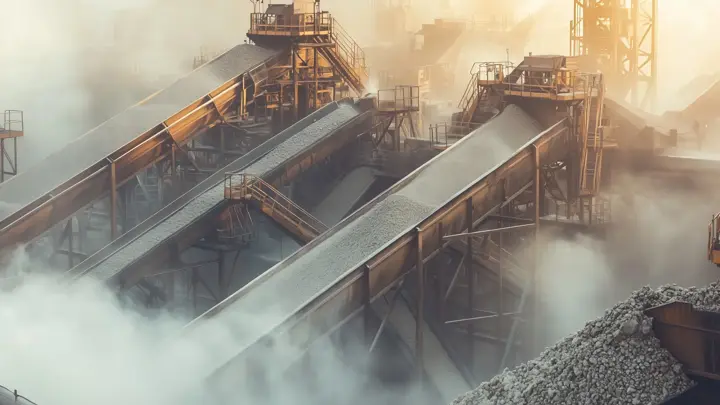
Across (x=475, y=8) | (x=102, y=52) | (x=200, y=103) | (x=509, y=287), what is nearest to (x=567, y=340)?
(x=509, y=287)

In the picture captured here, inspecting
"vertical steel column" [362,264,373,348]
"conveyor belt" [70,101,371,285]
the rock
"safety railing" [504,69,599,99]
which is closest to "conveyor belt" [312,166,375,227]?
"conveyor belt" [70,101,371,285]

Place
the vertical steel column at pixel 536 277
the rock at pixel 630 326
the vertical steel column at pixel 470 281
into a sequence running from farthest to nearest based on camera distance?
the vertical steel column at pixel 536 277, the vertical steel column at pixel 470 281, the rock at pixel 630 326

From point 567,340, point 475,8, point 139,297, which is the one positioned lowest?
point 139,297

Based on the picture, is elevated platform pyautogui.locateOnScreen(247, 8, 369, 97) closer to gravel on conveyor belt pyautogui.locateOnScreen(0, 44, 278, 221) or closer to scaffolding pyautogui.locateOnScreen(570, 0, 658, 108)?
gravel on conveyor belt pyautogui.locateOnScreen(0, 44, 278, 221)

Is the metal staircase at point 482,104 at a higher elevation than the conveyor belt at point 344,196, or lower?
higher

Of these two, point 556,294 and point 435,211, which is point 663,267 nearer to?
point 556,294

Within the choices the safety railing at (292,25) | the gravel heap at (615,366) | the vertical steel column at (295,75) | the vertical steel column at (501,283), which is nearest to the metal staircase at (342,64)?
the safety railing at (292,25)

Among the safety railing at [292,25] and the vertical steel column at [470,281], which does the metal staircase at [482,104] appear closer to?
the vertical steel column at [470,281]

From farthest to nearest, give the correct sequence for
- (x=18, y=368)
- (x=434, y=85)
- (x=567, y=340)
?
(x=434, y=85)
(x=18, y=368)
(x=567, y=340)
